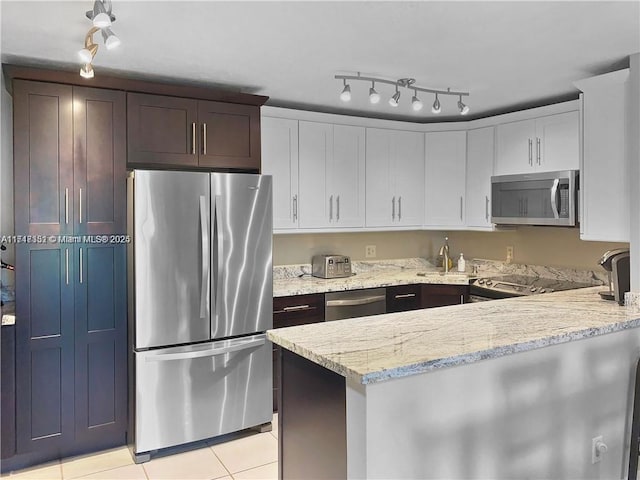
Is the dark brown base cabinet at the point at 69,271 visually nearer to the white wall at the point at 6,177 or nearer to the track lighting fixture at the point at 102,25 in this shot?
the white wall at the point at 6,177

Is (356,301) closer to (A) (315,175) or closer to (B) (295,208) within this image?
(B) (295,208)

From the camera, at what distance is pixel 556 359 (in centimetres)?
206

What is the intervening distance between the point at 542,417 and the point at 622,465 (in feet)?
2.30

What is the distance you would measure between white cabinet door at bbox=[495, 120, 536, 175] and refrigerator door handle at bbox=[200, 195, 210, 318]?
8.27ft

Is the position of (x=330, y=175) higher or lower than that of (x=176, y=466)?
higher

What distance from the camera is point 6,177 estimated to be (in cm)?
315

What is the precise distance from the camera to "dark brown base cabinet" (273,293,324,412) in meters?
3.56

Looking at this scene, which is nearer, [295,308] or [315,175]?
[295,308]

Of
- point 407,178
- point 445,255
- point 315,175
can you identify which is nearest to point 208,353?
point 315,175

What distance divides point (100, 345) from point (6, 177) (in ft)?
4.06

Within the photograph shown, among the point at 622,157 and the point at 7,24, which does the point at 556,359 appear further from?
the point at 7,24

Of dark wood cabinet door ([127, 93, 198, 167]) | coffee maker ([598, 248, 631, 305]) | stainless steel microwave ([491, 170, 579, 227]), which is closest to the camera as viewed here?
coffee maker ([598, 248, 631, 305])

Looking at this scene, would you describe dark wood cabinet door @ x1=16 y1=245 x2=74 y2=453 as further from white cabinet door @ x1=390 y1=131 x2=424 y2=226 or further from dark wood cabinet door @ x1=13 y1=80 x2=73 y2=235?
white cabinet door @ x1=390 y1=131 x2=424 y2=226

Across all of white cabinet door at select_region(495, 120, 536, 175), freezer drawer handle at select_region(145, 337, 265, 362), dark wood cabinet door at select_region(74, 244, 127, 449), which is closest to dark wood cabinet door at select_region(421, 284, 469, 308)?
white cabinet door at select_region(495, 120, 536, 175)
